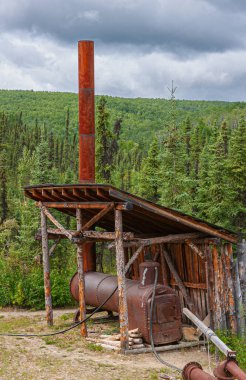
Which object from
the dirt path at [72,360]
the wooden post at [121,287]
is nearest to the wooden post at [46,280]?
the dirt path at [72,360]

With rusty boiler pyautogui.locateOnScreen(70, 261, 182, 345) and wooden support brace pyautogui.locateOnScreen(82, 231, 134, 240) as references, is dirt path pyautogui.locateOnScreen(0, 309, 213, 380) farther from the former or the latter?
wooden support brace pyautogui.locateOnScreen(82, 231, 134, 240)

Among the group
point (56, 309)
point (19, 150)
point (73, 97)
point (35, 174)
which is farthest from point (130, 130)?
point (56, 309)

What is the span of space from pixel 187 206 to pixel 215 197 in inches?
78.4

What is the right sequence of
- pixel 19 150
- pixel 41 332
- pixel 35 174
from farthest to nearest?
pixel 19 150 → pixel 35 174 → pixel 41 332

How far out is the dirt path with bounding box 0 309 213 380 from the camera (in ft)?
33.7

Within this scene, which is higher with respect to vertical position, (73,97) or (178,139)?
(73,97)

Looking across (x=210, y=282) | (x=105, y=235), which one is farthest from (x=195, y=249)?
(x=105, y=235)

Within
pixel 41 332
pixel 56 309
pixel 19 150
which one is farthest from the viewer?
pixel 19 150

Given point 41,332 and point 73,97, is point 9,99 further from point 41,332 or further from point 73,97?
point 41,332

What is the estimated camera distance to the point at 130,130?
149 m

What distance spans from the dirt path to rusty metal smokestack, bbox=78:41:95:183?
484cm

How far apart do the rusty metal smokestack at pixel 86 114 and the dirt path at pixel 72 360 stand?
4839 mm

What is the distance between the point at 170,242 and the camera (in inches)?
507

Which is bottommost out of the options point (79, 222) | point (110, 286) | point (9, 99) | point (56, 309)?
point (56, 309)
